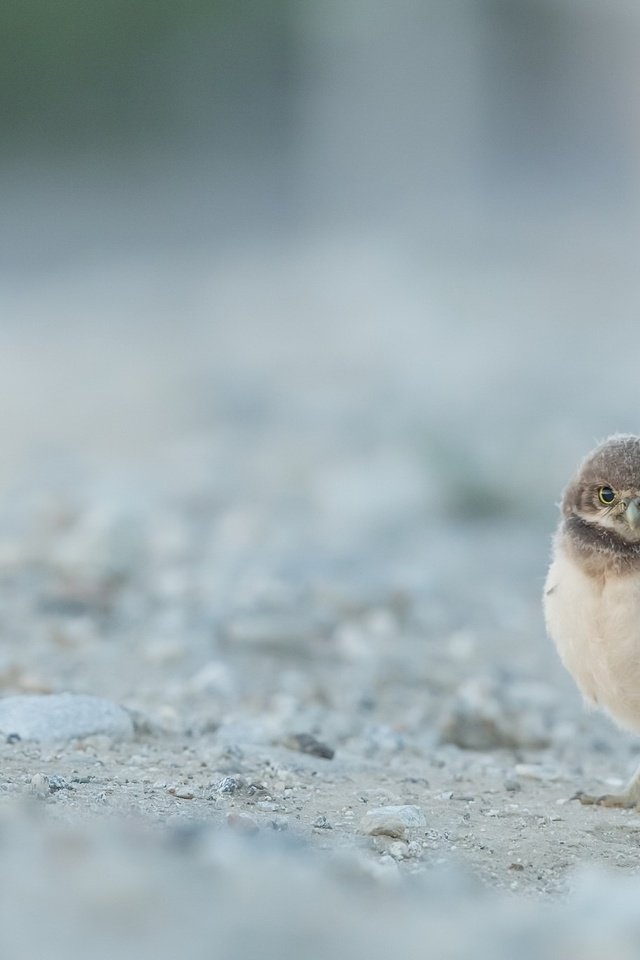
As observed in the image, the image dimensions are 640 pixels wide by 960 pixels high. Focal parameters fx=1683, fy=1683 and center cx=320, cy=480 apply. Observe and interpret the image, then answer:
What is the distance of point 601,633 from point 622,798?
1.89 ft

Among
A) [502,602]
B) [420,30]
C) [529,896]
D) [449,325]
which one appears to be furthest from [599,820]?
[420,30]

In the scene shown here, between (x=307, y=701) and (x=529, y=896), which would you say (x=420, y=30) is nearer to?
(x=307, y=701)

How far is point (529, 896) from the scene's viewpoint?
12.5 feet

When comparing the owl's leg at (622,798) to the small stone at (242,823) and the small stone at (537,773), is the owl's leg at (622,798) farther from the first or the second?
the small stone at (242,823)

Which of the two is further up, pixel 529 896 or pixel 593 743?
pixel 529 896

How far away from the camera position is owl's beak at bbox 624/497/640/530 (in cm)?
495

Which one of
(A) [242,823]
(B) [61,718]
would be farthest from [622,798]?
(B) [61,718]

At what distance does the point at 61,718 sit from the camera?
5.04m

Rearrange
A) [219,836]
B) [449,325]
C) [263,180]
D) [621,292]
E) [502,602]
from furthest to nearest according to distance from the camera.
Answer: [263,180], [621,292], [449,325], [502,602], [219,836]

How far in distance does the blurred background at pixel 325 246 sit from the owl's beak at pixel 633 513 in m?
4.46

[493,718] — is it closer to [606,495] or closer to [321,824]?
[606,495]

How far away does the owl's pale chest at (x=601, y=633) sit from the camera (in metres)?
4.72

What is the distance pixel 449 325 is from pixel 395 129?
9854 mm

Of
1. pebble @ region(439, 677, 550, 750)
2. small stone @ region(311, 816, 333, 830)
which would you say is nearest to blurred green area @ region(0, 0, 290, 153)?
pebble @ region(439, 677, 550, 750)
